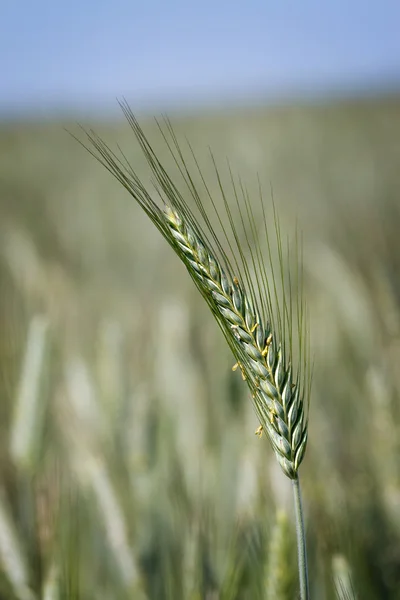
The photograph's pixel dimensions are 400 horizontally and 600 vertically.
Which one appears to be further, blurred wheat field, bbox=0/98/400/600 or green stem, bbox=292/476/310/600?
blurred wheat field, bbox=0/98/400/600

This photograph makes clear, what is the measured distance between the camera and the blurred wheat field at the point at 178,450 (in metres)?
1.16

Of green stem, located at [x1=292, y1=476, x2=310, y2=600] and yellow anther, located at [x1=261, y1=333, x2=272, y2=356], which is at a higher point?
yellow anther, located at [x1=261, y1=333, x2=272, y2=356]

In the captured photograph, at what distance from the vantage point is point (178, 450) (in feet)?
5.68

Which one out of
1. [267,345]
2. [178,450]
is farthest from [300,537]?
[178,450]

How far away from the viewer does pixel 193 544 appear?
1.14 m

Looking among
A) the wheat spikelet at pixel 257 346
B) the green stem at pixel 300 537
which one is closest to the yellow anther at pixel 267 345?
the wheat spikelet at pixel 257 346

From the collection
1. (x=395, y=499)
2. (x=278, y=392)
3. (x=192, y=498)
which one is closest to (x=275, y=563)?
(x=278, y=392)

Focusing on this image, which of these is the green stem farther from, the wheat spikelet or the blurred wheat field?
the blurred wheat field

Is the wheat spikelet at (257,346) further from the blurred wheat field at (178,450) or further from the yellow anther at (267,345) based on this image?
the blurred wheat field at (178,450)

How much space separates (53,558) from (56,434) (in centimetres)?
120

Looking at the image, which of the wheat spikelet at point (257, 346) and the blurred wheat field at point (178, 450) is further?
the blurred wheat field at point (178, 450)

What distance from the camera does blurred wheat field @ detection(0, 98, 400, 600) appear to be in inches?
45.7

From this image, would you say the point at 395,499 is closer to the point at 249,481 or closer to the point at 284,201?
the point at 249,481

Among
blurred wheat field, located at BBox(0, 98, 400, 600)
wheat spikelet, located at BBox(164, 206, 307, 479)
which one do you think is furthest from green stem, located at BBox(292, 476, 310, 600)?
blurred wheat field, located at BBox(0, 98, 400, 600)
